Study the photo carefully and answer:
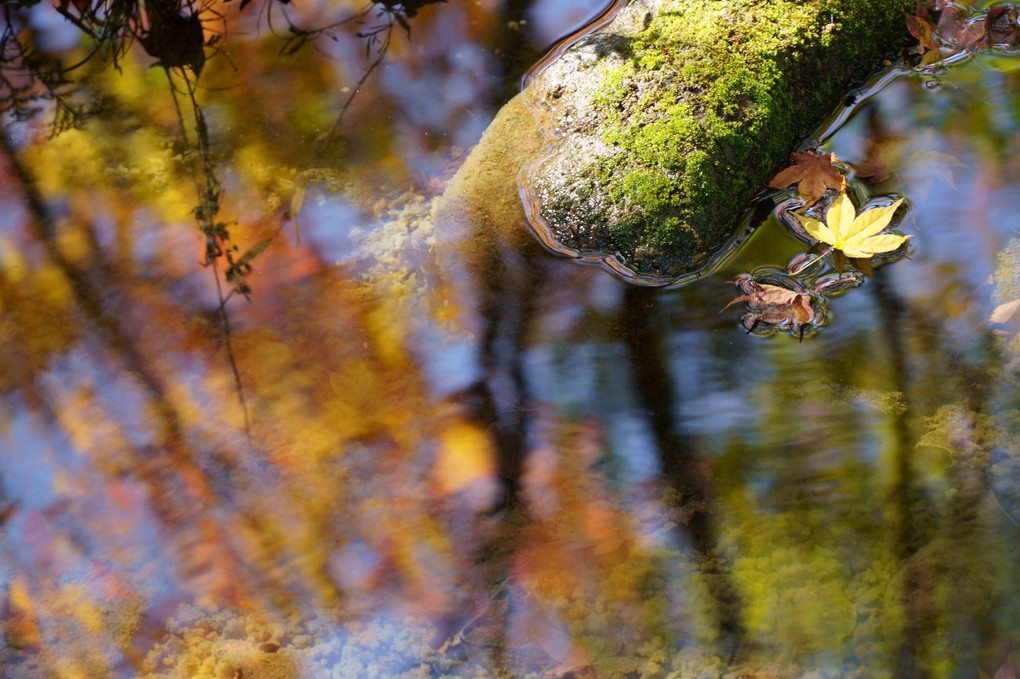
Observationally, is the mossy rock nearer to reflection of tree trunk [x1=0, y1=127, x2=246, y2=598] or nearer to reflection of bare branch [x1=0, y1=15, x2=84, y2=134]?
reflection of tree trunk [x1=0, y1=127, x2=246, y2=598]

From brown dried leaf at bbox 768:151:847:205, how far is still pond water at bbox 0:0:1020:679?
0.19 meters

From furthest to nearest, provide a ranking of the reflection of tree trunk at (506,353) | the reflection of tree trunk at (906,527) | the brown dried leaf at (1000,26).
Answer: the brown dried leaf at (1000,26), the reflection of tree trunk at (506,353), the reflection of tree trunk at (906,527)

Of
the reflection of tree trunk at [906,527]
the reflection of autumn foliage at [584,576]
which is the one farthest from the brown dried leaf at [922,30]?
the reflection of autumn foliage at [584,576]

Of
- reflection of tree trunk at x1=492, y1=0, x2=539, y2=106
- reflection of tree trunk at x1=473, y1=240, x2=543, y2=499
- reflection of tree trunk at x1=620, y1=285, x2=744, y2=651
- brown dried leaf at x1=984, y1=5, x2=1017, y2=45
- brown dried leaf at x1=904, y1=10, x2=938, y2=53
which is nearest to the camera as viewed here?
reflection of tree trunk at x1=620, y1=285, x2=744, y2=651

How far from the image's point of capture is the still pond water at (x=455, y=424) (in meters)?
2.18

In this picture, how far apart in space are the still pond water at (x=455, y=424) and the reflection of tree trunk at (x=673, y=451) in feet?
0.03

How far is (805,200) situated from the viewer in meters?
2.84

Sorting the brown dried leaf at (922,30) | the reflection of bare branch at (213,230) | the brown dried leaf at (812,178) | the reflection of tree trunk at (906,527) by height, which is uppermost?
the reflection of bare branch at (213,230)

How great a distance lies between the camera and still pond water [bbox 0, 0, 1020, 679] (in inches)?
85.8

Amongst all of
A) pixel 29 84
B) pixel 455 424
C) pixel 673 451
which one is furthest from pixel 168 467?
pixel 29 84

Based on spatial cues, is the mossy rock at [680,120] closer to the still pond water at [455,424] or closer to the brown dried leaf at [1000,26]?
the still pond water at [455,424]

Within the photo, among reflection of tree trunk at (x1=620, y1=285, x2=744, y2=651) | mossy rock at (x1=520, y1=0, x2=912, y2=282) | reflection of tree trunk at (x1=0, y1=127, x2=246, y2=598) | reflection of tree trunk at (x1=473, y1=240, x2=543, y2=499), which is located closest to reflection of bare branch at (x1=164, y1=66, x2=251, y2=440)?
reflection of tree trunk at (x1=0, y1=127, x2=246, y2=598)

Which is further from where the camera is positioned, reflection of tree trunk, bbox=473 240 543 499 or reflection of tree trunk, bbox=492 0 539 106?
reflection of tree trunk, bbox=492 0 539 106

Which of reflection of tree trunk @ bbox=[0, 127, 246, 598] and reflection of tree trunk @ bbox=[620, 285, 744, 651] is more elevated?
reflection of tree trunk @ bbox=[0, 127, 246, 598]
